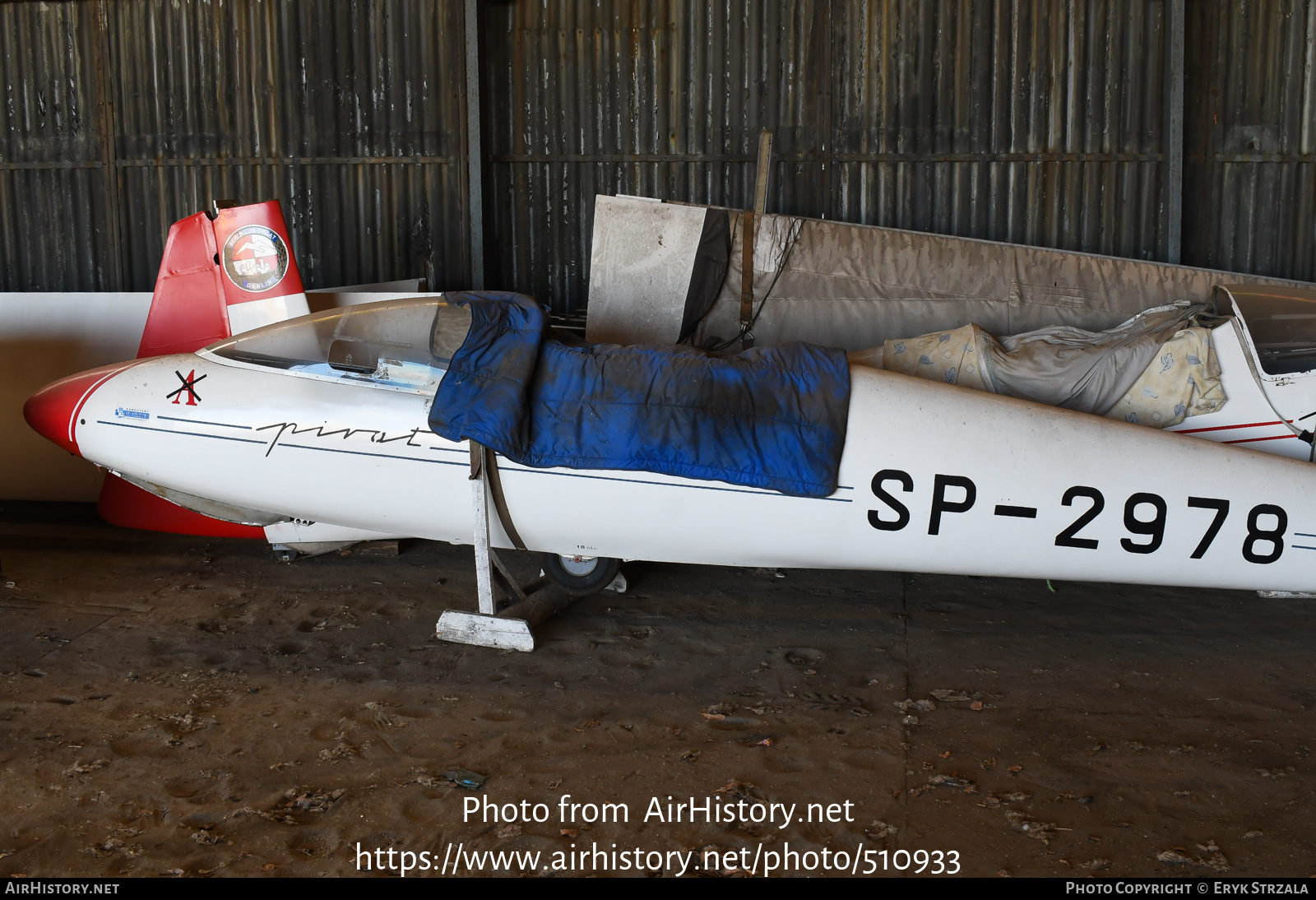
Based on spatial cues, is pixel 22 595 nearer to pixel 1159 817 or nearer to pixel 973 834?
pixel 973 834

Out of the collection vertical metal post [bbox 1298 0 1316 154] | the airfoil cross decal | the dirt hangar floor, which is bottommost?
the dirt hangar floor

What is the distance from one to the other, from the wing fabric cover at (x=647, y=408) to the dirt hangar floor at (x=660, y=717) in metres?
0.90

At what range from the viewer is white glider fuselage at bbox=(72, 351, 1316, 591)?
13.4ft

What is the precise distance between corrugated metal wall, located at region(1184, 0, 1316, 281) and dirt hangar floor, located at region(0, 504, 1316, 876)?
3277mm

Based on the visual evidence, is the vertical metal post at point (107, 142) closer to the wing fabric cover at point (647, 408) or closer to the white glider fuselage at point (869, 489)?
the white glider fuselage at point (869, 489)

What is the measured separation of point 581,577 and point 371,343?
1492mm

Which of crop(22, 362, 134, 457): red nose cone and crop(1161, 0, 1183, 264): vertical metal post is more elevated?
crop(1161, 0, 1183, 264): vertical metal post

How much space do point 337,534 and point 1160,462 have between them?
4094mm

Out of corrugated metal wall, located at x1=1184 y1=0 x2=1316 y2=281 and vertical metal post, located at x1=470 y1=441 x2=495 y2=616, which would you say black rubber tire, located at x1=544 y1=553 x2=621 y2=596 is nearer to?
vertical metal post, located at x1=470 y1=441 x2=495 y2=616

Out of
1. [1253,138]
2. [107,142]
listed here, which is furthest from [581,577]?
[107,142]

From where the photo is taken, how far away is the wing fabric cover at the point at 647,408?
163 inches

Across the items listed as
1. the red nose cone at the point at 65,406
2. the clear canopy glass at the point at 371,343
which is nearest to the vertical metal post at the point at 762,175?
the clear canopy glass at the point at 371,343

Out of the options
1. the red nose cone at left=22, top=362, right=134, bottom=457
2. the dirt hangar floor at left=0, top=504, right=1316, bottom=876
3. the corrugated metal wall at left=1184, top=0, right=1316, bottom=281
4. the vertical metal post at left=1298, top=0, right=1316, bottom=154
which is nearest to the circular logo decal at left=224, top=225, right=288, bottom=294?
the red nose cone at left=22, top=362, right=134, bottom=457

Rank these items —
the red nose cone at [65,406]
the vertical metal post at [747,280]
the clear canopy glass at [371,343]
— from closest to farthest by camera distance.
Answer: the clear canopy glass at [371,343] < the red nose cone at [65,406] < the vertical metal post at [747,280]
